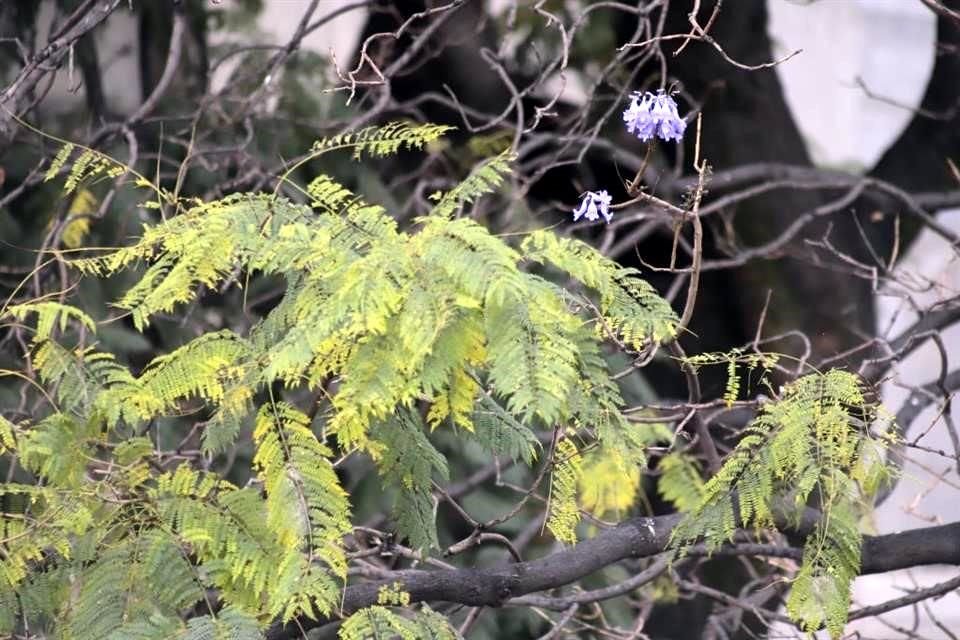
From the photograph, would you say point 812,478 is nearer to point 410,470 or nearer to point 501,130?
point 410,470

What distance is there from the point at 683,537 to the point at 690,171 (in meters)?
3.78

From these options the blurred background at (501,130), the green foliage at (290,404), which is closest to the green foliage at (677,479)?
the green foliage at (290,404)

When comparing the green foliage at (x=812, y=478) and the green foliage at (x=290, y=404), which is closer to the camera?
the green foliage at (x=290, y=404)

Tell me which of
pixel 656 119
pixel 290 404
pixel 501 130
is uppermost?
pixel 501 130

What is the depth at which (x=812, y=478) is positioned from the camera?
9.22ft

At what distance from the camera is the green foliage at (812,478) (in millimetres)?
2838

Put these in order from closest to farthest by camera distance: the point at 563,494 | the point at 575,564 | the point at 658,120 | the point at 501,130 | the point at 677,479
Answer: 1. the point at 658,120
2. the point at 563,494
3. the point at 575,564
4. the point at 677,479
5. the point at 501,130

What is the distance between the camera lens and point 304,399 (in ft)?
15.3

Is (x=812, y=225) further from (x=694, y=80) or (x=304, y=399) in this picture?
(x=304, y=399)

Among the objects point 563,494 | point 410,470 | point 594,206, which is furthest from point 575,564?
point 594,206

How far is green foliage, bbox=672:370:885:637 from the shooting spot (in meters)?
2.84

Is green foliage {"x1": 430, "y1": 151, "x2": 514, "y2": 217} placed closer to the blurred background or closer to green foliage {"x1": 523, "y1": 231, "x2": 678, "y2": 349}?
green foliage {"x1": 523, "y1": 231, "x2": 678, "y2": 349}

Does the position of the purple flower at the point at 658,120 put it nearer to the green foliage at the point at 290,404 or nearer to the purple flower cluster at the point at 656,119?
the purple flower cluster at the point at 656,119

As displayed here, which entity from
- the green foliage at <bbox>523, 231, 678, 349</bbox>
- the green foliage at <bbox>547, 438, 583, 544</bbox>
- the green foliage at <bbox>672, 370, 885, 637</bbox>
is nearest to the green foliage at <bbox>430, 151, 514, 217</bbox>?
the green foliage at <bbox>523, 231, 678, 349</bbox>
